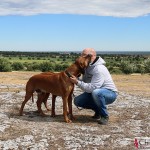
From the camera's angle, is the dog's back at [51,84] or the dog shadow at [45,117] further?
the dog shadow at [45,117]

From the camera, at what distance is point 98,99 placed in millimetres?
9281

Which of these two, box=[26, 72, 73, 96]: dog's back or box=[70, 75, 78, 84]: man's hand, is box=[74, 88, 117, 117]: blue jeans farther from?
box=[26, 72, 73, 96]: dog's back

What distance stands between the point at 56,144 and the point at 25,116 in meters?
2.61

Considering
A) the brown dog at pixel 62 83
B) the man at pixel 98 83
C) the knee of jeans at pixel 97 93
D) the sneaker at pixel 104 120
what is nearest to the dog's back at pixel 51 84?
the brown dog at pixel 62 83

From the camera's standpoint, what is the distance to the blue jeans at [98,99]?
30.3 ft

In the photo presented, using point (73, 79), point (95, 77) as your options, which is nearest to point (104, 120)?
point (95, 77)

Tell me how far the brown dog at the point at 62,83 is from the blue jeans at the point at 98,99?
38 cm

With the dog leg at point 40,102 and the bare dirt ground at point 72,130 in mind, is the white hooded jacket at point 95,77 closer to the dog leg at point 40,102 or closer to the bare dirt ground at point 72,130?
the bare dirt ground at point 72,130

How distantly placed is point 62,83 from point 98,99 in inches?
34.6

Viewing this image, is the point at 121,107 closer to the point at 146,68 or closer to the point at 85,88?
the point at 85,88

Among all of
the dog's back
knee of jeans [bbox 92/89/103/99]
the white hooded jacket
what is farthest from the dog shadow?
the white hooded jacket

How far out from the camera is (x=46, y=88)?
9.73m

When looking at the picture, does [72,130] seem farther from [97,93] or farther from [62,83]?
[62,83]

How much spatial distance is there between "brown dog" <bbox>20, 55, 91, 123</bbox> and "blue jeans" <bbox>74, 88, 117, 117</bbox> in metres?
0.38
